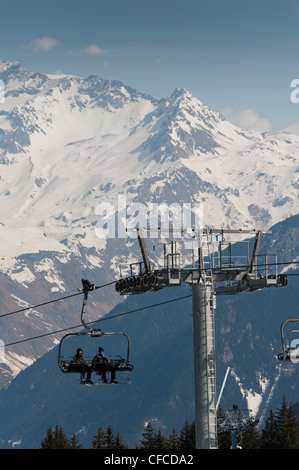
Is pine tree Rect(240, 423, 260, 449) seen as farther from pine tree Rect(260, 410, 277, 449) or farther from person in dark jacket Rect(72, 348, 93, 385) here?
person in dark jacket Rect(72, 348, 93, 385)

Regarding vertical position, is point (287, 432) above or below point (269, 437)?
below

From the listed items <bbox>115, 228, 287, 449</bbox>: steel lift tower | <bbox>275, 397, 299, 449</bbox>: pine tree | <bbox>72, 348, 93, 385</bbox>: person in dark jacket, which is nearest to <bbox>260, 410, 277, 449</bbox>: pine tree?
<bbox>275, 397, 299, 449</bbox>: pine tree

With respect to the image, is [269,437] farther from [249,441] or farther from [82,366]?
[82,366]

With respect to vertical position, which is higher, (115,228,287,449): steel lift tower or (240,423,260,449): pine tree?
(240,423,260,449): pine tree

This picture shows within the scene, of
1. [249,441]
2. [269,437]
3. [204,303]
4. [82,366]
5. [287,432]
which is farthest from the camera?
[269,437]

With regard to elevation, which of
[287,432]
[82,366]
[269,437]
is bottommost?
[82,366]

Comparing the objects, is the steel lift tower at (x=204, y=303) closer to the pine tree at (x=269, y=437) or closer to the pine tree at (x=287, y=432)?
the pine tree at (x=287, y=432)

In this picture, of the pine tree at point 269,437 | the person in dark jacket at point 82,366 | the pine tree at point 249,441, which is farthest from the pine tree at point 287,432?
the person in dark jacket at point 82,366

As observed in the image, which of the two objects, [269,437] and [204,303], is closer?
[204,303]

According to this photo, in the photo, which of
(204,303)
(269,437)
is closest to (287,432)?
(269,437)
